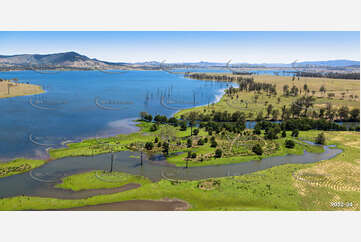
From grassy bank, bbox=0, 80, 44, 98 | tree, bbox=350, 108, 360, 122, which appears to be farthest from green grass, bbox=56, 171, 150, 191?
grassy bank, bbox=0, 80, 44, 98

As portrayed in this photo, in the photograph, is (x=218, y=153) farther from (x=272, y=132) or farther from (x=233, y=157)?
(x=272, y=132)

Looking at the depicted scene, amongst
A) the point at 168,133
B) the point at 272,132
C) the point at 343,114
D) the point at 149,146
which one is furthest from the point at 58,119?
the point at 343,114

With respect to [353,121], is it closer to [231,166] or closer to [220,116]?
[220,116]

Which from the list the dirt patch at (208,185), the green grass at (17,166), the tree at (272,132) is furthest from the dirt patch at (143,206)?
the tree at (272,132)

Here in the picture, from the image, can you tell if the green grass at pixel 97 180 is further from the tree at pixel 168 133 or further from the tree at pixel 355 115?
the tree at pixel 355 115

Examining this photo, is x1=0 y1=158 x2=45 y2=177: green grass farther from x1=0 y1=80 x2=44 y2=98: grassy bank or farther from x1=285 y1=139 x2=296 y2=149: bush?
x1=0 y1=80 x2=44 y2=98: grassy bank
